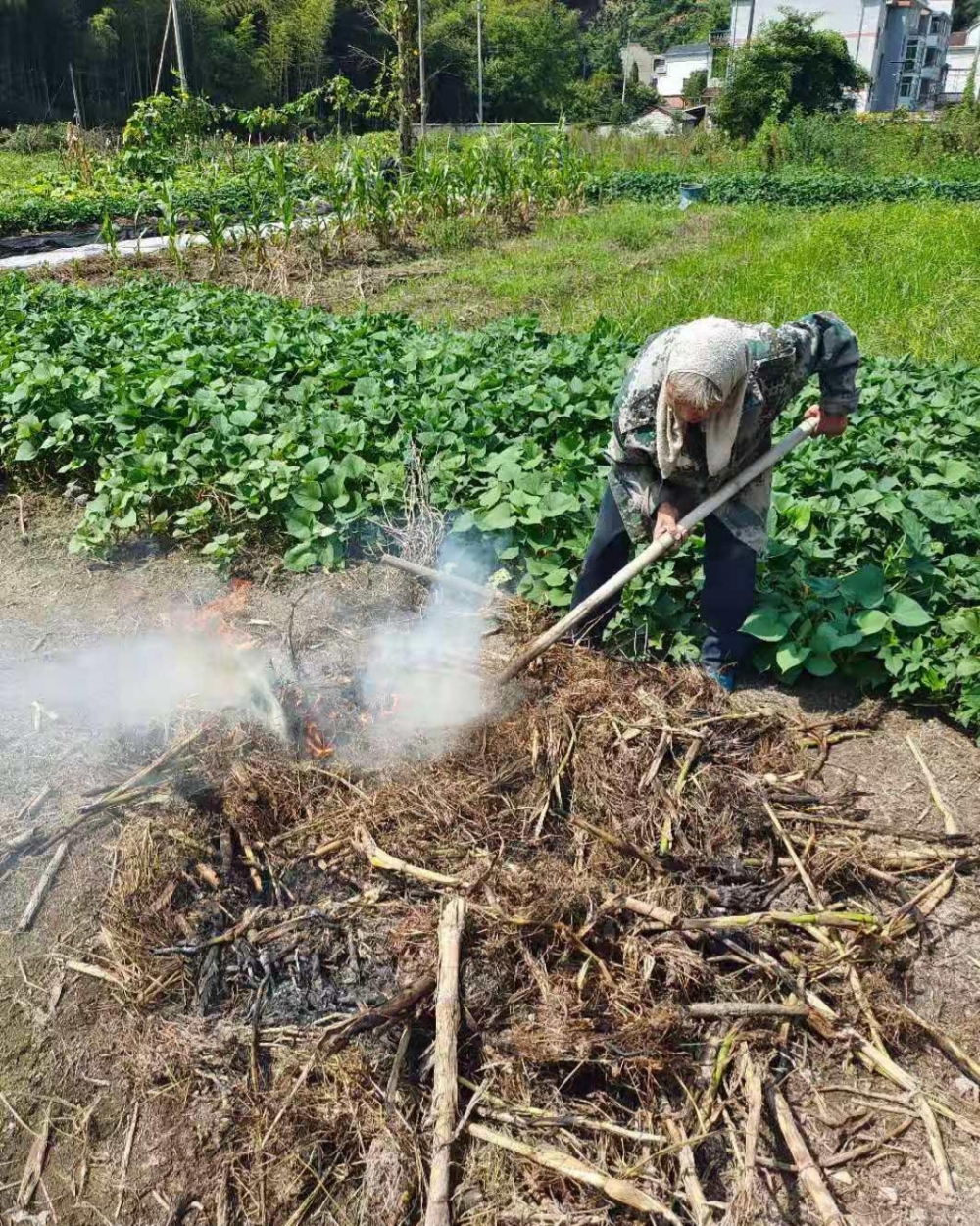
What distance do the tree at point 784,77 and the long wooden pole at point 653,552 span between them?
25365 mm

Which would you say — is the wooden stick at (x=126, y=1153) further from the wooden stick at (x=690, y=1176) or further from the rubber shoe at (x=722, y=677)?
the rubber shoe at (x=722, y=677)

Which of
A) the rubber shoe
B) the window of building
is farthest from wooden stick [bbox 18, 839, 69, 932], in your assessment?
the window of building

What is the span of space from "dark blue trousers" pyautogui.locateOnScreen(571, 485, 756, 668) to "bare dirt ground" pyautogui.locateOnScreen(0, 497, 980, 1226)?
221 millimetres

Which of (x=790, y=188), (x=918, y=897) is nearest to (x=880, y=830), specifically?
(x=918, y=897)

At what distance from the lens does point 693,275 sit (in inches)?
396

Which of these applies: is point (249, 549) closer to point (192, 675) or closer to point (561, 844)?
point (192, 675)

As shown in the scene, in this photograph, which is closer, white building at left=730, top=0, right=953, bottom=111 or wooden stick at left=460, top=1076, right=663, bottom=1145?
wooden stick at left=460, top=1076, right=663, bottom=1145

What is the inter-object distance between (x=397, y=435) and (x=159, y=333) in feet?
8.31

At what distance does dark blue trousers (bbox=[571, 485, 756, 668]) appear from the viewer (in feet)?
10.9

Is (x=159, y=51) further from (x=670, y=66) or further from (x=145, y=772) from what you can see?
(x=670, y=66)

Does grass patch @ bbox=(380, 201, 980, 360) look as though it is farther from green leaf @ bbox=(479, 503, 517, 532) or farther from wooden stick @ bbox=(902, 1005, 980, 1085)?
wooden stick @ bbox=(902, 1005, 980, 1085)

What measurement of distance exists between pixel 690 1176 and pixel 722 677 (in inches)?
69.0

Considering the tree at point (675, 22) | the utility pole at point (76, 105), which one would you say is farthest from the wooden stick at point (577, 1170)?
the tree at point (675, 22)

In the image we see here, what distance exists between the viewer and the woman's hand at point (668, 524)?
3.07 metres
